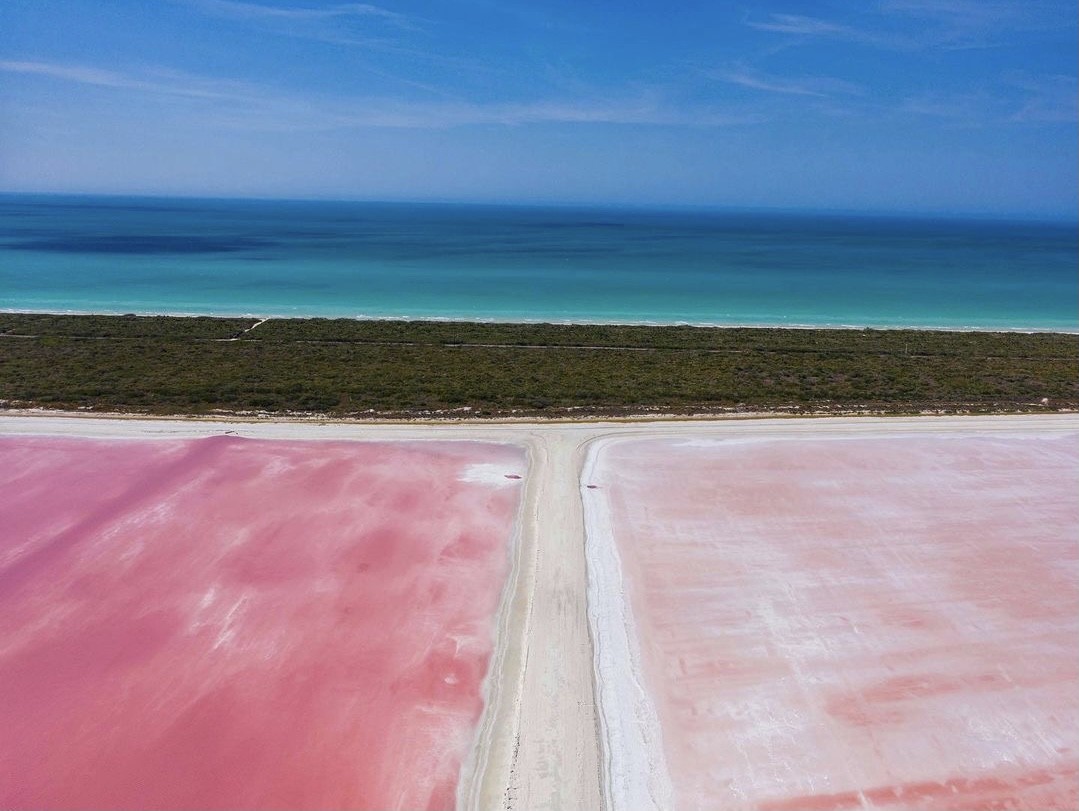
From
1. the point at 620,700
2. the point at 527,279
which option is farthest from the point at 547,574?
the point at 527,279

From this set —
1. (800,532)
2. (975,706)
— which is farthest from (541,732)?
(800,532)

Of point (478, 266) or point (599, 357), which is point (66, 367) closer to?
point (599, 357)

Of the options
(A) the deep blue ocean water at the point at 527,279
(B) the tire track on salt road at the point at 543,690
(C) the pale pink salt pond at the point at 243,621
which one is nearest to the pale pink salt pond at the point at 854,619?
(B) the tire track on salt road at the point at 543,690

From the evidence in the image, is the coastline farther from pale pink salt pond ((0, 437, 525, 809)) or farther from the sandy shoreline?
pale pink salt pond ((0, 437, 525, 809))

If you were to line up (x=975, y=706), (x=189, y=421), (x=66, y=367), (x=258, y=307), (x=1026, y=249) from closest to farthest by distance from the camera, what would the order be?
(x=975, y=706)
(x=189, y=421)
(x=66, y=367)
(x=258, y=307)
(x=1026, y=249)

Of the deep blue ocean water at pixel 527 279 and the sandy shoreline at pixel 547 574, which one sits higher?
the deep blue ocean water at pixel 527 279

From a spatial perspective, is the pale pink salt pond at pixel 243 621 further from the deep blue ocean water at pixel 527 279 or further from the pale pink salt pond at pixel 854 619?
the deep blue ocean water at pixel 527 279

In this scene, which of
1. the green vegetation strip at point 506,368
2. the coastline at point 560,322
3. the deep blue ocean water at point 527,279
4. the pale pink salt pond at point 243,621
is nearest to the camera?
the pale pink salt pond at point 243,621
